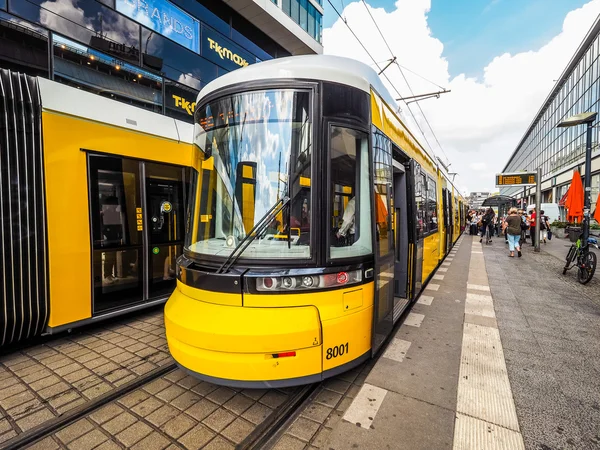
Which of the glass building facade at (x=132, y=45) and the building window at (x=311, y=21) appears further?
the building window at (x=311, y=21)

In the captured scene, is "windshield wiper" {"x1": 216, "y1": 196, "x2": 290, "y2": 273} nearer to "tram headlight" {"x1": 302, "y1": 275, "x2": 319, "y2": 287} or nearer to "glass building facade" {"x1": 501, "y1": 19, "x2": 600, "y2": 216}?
"tram headlight" {"x1": 302, "y1": 275, "x2": 319, "y2": 287}

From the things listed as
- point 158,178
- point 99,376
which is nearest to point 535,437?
point 99,376

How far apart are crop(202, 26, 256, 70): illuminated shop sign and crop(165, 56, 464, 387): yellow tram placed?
32.2 feet

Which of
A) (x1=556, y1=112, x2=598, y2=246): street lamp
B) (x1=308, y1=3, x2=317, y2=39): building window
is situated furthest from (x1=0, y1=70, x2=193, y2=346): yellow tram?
(x1=308, y1=3, x2=317, y2=39): building window

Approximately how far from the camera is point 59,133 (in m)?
3.74

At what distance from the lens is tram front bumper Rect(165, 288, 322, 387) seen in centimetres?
244

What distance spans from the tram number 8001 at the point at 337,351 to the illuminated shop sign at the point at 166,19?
1069 centimetres

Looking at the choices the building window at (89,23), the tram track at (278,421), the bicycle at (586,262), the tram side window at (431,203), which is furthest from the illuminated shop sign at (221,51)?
the bicycle at (586,262)

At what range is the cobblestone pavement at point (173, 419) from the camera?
2271mm

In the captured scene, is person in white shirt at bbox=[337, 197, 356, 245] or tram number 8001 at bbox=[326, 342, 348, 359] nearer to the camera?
tram number 8001 at bbox=[326, 342, 348, 359]

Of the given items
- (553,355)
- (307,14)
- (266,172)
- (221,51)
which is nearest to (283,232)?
(266,172)

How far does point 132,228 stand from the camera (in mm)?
4645

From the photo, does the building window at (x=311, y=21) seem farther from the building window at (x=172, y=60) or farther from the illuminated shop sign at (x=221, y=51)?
the building window at (x=172, y=60)

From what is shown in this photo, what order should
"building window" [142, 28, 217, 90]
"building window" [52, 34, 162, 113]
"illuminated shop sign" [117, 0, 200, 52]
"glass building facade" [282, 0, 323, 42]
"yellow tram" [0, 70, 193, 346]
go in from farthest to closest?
"glass building facade" [282, 0, 323, 42], "building window" [142, 28, 217, 90], "illuminated shop sign" [117, 0, 200, 52], "building window" [52, 34, 162, 113], "yellow tram" [0, 70, 193, 346]
